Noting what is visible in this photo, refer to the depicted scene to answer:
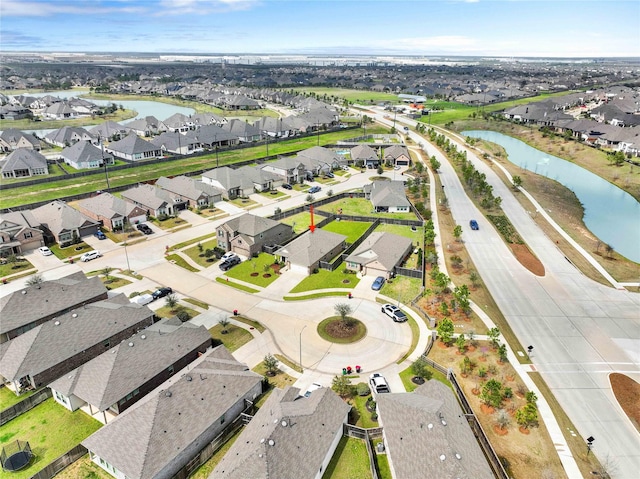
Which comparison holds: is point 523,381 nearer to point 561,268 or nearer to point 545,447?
point 545,447

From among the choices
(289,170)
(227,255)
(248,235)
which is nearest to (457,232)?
(248,235)

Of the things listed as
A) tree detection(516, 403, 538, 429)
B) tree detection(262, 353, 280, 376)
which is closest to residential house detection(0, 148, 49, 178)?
tree detection(262, 353, 280, 376)

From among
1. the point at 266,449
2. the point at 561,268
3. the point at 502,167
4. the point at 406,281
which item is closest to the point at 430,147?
the point at 502,167

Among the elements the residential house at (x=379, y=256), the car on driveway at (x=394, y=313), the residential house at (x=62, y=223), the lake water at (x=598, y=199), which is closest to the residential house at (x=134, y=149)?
the residential house at (x=62, y=223)

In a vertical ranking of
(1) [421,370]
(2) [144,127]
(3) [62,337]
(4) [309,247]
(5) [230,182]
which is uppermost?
(2) [144,127]

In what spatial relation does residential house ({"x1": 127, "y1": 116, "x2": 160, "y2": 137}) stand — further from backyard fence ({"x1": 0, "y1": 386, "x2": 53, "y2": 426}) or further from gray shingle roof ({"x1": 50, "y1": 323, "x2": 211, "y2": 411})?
backyard fence ({"x1": 0, "y1": 386, "x2": 53, "y2": 426})

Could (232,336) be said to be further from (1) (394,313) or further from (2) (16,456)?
(2) (16,456)
